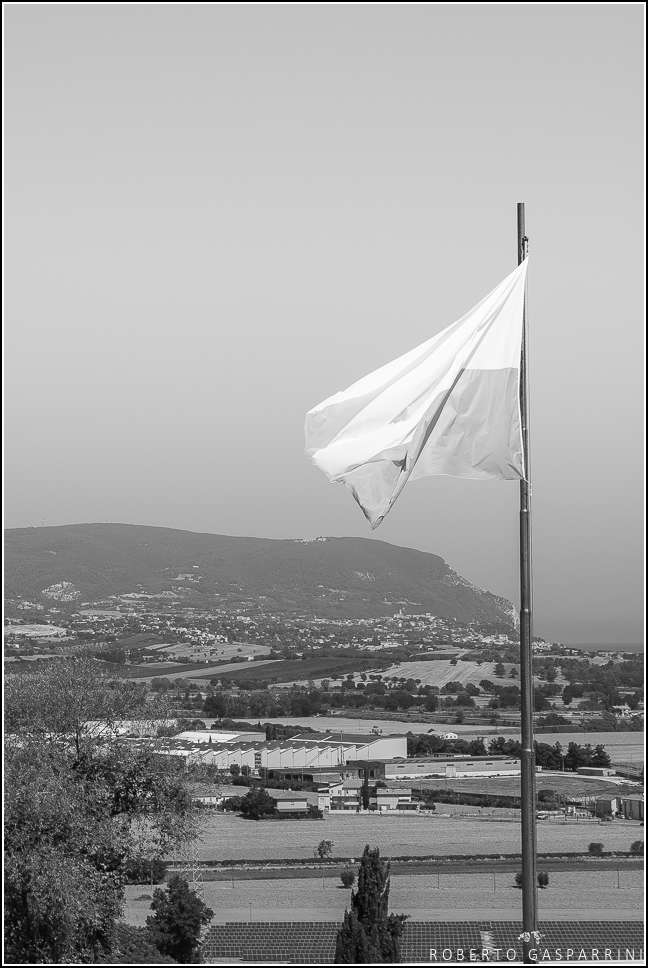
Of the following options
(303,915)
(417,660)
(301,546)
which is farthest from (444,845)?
(301,546)

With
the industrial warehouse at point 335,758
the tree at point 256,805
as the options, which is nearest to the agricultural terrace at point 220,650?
the industrial warehouse at point 335,758

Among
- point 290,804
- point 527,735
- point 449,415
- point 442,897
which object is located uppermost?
point 449,415

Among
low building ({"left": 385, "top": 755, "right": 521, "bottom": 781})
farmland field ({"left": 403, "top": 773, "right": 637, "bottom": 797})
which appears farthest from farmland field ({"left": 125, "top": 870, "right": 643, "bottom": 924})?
low building ({"left": 385, "top": 755, "right": 521, "bottom": 781})

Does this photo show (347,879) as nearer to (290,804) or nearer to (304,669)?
(290,804)

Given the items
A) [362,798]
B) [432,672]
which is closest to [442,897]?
[362,798]

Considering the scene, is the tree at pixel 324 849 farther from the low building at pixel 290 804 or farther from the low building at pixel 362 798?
the low building at pixel 362 798
